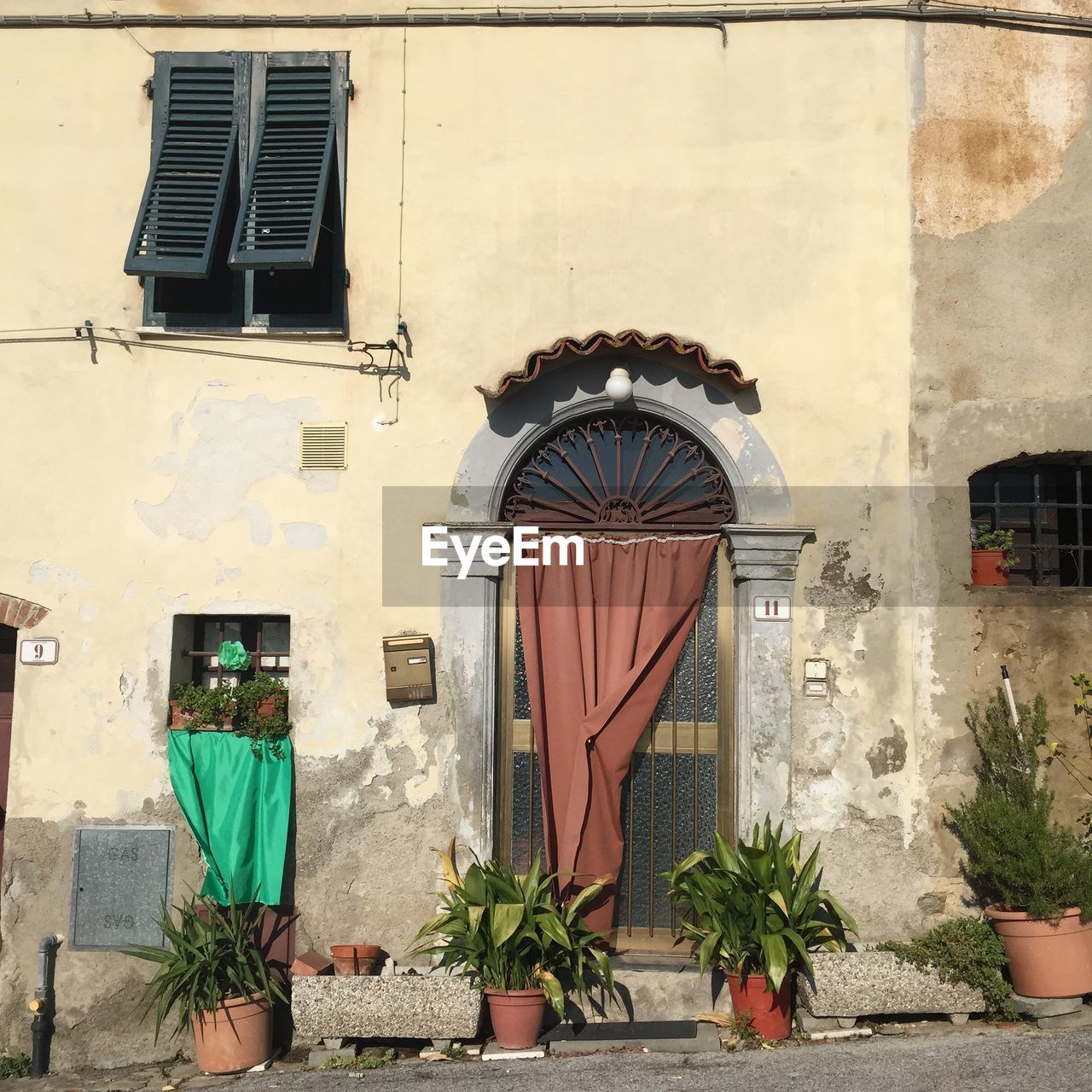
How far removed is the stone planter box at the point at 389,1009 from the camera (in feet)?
19.5

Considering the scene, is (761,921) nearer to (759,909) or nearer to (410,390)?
(759,909)

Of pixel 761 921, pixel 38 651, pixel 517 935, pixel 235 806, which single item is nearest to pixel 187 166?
pixel 38 651

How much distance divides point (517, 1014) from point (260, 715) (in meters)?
2.25

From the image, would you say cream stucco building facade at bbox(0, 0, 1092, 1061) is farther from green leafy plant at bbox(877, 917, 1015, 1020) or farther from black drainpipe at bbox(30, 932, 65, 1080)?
green leafy plant at bbox(877, 917, 1015, 1020)

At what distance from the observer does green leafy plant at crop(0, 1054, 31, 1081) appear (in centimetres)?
653

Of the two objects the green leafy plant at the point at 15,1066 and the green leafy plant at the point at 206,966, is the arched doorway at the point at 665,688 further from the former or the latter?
the green leafy plant at the point at 15,1066

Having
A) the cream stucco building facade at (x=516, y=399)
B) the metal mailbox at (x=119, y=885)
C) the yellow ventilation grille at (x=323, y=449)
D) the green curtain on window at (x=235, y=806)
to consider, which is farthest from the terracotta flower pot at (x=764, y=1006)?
the yellow ventilation grille at (x=323, y=449)

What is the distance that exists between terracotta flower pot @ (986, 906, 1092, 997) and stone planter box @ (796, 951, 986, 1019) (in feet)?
1.02

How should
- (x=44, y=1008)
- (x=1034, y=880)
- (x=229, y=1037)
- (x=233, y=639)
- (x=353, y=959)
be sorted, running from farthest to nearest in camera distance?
(x=233, y=639)
(x=44, y=1008)
(x=353, y=959)
(x=229, y=1037)
(x=1034, y=880)

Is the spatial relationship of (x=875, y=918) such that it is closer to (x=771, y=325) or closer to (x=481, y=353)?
(x=771, y=325)

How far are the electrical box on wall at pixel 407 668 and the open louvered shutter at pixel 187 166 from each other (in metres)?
2.49

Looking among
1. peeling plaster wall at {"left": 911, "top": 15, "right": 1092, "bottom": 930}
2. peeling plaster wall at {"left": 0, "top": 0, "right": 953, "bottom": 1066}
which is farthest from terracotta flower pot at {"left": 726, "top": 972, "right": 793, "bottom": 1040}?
peeling plaster wall at {"left": 911, "top": 15, "right": 1092, "bottom": 930}

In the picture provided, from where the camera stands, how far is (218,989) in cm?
611

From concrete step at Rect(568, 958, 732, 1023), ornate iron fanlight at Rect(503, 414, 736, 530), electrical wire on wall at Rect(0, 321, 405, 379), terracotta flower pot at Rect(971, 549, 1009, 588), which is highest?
electrical wire on wall at Rect(0, 321, 405, 379)
